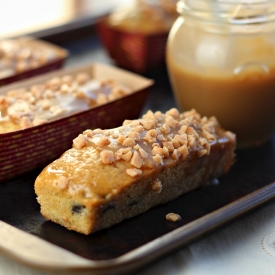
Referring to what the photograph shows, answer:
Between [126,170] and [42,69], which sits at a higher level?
[126,170]

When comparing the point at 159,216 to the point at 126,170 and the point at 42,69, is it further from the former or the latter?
the point at 42,69

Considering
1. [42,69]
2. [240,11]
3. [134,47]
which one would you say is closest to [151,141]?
[240,11]

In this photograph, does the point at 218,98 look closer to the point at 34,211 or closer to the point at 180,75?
the point at 180,75

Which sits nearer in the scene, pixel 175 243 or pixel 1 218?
pixel 175 243

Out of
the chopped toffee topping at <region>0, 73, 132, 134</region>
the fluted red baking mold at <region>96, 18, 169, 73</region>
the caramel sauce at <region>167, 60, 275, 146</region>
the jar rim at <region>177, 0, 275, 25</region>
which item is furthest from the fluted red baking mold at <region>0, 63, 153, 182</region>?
the fluted red baking mold at <region>96, 18, 169, 73</region>

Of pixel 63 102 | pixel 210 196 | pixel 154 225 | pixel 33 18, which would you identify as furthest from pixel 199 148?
pixel 33 18

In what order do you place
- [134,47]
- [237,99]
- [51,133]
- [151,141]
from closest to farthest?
[151,141] < [51,133] < [237,99] < [134,47]

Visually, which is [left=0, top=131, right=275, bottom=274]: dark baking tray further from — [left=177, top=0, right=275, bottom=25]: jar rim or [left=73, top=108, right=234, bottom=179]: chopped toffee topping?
[left=177, top=0, right=275, bottom=25]: jar rim

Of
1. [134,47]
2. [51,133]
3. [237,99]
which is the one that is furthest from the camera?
[134,47]
